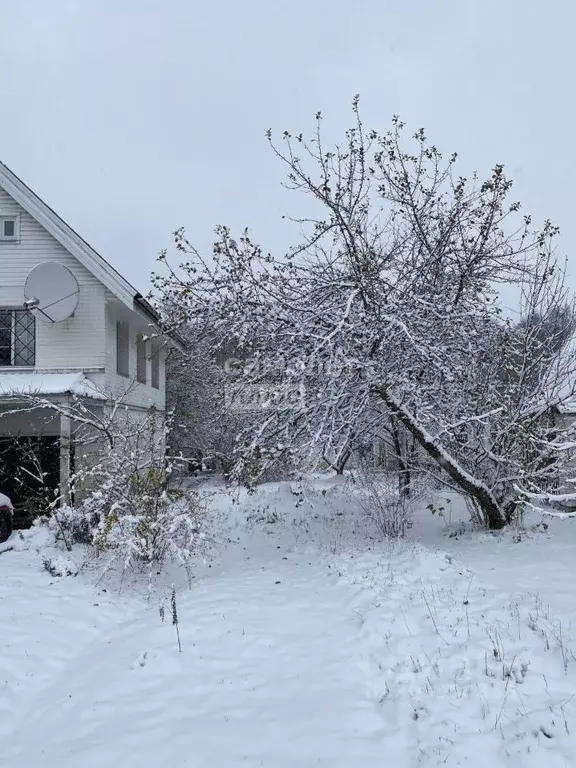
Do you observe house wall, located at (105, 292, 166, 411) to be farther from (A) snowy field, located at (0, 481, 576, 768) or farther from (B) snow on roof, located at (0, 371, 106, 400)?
(A) snowy field, located at (0, 481, 576, 768)

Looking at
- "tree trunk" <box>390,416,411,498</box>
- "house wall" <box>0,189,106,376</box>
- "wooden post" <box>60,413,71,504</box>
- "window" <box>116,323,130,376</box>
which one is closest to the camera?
"tree trunk" <box>390,416,411,498</box>

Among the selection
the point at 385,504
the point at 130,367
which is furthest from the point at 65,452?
the point at 385,504

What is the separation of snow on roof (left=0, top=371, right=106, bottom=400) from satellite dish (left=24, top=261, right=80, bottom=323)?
1.24m

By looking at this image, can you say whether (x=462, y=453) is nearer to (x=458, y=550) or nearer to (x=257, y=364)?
(x=458, y=550)

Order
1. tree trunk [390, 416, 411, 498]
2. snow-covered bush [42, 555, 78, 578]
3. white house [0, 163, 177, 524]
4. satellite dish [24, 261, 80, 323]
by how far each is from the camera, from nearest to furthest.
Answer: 1. snow-covered bush [42, 555, 78, 578]
2. tree trunk [390, 416, 411, 498]
3. satellite dish [24, 261, 80, 323]
4. white house [0, 163, 177, 524]

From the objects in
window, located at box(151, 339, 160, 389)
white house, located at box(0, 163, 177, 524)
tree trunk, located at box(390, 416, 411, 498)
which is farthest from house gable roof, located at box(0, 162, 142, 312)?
tree trunk, located at box(390, 416, 411, 498)

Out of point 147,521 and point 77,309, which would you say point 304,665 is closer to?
point 147,521

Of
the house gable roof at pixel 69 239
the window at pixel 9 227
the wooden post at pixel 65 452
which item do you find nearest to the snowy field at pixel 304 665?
the wooden post at pixel 65 452

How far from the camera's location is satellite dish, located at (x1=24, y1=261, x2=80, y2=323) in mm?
12609

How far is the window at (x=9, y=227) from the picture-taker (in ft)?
44.7

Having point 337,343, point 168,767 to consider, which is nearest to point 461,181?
point 337,343

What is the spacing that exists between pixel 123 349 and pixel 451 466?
921 centimetres

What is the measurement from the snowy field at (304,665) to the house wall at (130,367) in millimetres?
6084

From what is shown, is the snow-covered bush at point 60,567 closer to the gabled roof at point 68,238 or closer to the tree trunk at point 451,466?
the tree trunk at point 451,466
